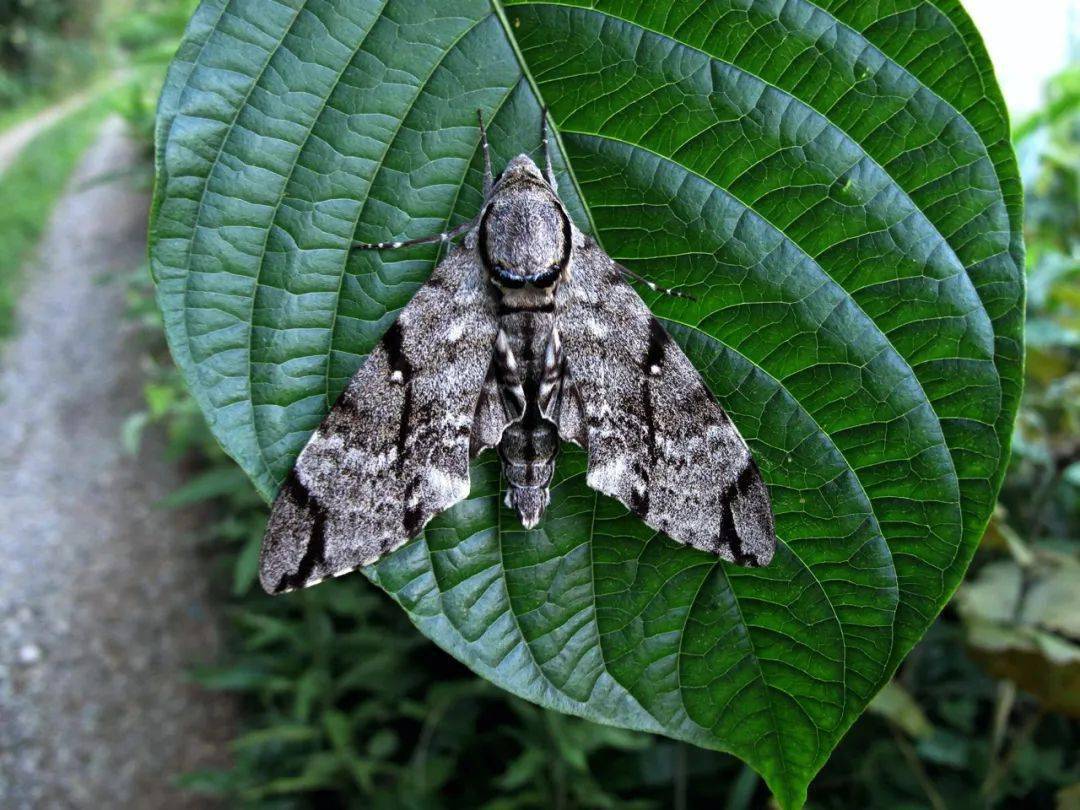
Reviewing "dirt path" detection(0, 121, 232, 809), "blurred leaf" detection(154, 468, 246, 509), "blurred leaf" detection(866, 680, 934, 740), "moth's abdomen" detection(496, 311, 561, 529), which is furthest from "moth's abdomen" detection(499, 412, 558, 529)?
"dirt path" detection(0, 121, 232, 809)

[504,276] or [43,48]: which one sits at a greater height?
[504,276]

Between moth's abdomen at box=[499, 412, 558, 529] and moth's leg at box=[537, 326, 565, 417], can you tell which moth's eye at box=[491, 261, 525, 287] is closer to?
moth's leg at box=[537, 326, 565, 417]

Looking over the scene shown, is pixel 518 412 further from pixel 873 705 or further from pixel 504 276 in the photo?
pixel 873 705

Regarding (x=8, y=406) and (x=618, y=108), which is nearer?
(x=618, y=108)

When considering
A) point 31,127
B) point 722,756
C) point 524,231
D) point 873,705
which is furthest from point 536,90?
point 31,127

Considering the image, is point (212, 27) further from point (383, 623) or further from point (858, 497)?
point (383, 623)

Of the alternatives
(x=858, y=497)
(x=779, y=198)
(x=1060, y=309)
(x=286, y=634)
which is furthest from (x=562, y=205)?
(x=286, y=634)

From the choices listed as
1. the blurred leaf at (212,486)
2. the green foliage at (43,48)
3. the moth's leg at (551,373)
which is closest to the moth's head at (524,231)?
the moth's leg at (551,373)

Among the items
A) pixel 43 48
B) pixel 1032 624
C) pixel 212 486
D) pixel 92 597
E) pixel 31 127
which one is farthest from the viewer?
pixel 43 48
